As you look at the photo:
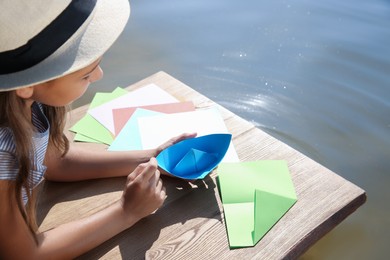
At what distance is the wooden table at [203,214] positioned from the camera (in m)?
1.02

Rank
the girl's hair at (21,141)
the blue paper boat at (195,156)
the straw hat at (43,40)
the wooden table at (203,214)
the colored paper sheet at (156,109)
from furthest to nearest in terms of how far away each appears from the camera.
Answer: the colored paper sheet at (156,109)
the blue paper boat at (195,156)
the wooden table at (203,214)
the girl's hair at (21,141)
the straw hat at (43,40)

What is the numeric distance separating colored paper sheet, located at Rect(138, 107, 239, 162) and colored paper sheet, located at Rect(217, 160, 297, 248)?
112mm

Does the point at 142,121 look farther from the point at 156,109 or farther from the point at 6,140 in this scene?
the point at 6,140

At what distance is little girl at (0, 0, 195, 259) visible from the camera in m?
0.79

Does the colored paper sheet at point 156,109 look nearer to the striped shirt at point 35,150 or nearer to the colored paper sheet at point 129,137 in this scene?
the colored paper sheet at point 129,137

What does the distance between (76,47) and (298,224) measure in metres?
0.66

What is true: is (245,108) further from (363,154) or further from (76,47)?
(76,47)

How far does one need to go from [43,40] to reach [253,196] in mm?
648

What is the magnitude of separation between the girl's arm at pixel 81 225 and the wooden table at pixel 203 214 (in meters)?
0.03

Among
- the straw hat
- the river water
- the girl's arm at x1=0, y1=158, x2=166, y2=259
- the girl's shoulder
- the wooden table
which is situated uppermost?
the straw hat

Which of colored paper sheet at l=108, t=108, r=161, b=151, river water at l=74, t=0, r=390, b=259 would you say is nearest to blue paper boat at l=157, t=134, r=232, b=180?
colored paper sheet at l=108, t=108, r=161, b=151

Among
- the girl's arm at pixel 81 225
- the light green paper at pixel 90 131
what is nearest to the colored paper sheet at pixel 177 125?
the light green paper at pixel 90 131

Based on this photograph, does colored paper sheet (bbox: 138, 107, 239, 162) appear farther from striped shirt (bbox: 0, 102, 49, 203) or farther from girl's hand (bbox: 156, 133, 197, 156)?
striped shirt (bbox: 0, 102, 49, 203)

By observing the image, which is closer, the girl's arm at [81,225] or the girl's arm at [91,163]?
the girl's arm at [81,225]
